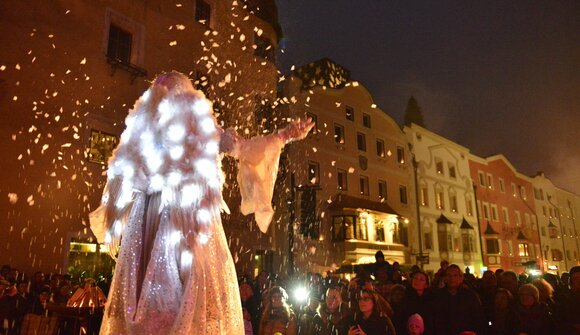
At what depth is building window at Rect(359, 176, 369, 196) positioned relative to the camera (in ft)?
94.5

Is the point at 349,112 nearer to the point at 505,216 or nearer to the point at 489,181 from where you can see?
the point at 489,181

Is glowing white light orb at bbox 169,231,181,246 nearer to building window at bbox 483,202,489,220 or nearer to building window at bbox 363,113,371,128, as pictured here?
building window at bbox 363,113,371,128

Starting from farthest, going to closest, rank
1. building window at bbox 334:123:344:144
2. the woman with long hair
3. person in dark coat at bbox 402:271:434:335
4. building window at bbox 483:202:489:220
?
building window at bbox 483:202:489:220 → building window at bbox 334:123:344:144 → the woman with long hair → person in dark coat at bbox 402:271:434:335

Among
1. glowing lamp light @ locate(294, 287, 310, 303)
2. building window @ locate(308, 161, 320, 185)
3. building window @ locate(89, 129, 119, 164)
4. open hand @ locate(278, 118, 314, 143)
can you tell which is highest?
building window @ locate(308, 161, 320, 185)

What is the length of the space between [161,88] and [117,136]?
11.7 m

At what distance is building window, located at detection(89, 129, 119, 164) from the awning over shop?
46.3 feet

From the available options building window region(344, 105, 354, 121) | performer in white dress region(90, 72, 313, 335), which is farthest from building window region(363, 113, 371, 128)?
performer in white dress region(90, 72, 313, 335)

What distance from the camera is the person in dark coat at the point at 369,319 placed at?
5.64 meters

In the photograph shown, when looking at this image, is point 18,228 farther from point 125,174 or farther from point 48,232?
point 125,174

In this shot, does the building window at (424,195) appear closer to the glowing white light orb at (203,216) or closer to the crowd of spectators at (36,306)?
the crowd of spectators at (36,306)

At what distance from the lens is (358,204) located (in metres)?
27.0

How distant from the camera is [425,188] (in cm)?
3406

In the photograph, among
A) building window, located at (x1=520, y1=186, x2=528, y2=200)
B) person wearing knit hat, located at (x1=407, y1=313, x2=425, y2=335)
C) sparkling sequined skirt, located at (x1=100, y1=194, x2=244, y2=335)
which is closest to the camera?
sparkling sequined skirt, located at (x1=100, y1=194, x2=244, y2=335)

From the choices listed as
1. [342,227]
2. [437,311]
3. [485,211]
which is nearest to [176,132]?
[437,311]
